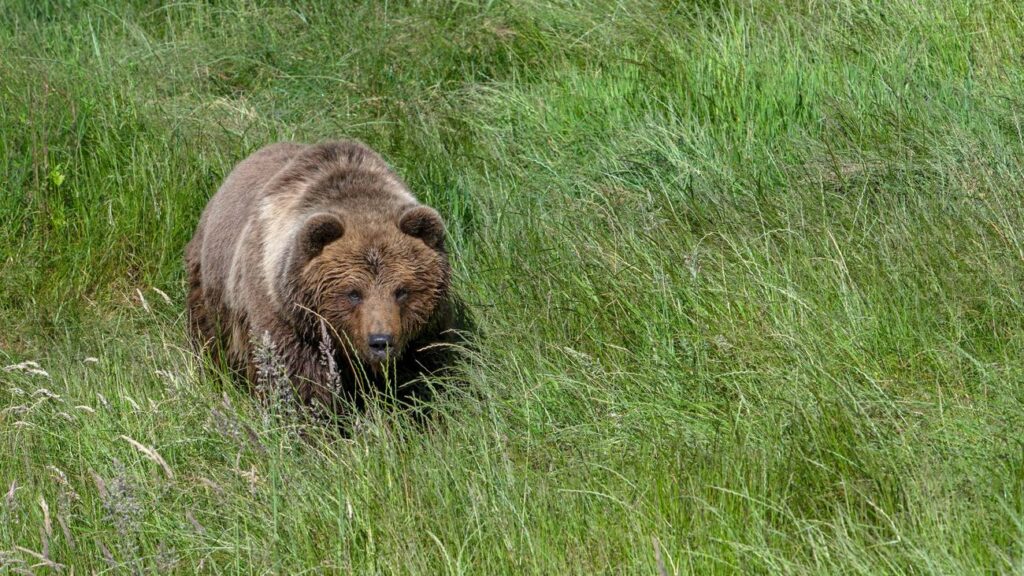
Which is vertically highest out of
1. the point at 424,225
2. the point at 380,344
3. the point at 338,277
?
the point at 424,225

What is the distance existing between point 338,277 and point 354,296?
103mm

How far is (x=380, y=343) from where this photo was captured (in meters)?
5.09

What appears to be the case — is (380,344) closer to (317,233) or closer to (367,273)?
(367,273)

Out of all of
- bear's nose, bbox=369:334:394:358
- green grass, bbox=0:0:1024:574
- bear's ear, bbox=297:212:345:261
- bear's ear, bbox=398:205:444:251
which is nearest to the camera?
green grass, bbox=0:0:1024:574

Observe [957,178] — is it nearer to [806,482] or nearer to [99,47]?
[806,482]

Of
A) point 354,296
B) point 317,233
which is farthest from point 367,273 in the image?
point 317,233

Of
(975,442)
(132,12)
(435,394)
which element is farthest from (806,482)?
(132,12)

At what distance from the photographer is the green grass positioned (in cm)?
362

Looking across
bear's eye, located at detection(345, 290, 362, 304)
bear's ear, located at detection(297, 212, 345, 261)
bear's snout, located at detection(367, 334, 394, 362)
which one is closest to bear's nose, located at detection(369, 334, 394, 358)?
bear's snout, located at detection(367, 334, 394, 362)

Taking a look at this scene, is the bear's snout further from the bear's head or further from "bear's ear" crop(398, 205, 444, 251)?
"bear's ear" crop(398, 205, 444, 251)

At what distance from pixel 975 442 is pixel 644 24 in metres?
5.03

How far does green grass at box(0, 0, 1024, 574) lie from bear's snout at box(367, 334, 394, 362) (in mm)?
330

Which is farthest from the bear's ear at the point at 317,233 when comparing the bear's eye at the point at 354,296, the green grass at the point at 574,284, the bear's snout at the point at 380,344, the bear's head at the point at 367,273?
the green grass at the point at 574,284

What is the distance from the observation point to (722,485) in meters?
3.61
